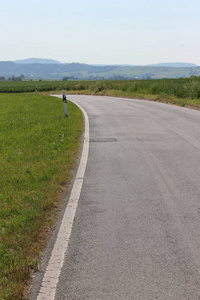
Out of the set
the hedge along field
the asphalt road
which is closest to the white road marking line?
the asphalt road

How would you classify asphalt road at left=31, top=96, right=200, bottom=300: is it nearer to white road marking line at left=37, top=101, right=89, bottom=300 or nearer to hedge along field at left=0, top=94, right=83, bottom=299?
white road marking line at left=37, top=101, right=89, bottom=300

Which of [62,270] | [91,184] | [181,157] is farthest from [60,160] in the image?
[62,270]

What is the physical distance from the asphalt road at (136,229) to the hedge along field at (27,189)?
0.42m

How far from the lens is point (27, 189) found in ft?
18.4

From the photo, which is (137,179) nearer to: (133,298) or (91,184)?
(91,184)

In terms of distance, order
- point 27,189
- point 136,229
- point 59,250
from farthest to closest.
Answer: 1. point 27,189
2. point 136,229
3. point 59,250

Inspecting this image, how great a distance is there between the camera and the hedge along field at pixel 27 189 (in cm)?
329

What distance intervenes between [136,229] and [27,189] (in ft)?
7.49

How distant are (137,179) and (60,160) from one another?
6.79 ft

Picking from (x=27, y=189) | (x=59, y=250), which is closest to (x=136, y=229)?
(x=59, y=250)

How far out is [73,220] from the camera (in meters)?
4.41

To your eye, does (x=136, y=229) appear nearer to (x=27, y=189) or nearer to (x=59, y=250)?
(x=59, y=250)

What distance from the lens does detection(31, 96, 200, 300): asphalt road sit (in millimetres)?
2979

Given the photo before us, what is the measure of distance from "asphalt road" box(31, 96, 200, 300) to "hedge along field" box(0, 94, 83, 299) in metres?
0.42
